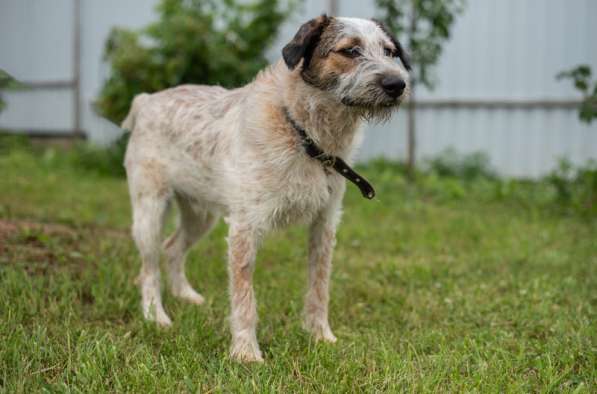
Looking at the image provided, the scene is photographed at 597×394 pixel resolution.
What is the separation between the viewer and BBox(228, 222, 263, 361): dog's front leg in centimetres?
359

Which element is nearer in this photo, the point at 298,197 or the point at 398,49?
the point at 298,197

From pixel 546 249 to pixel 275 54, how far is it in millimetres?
5936

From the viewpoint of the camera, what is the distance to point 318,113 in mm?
3615

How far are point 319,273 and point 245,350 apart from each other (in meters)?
0.71

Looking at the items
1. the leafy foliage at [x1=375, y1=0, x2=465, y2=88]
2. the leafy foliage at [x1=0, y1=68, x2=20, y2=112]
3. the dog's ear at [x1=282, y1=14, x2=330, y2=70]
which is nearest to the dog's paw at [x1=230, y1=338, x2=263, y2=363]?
the dog's ear at [x1=282, y1=14, x2=330, y2=70]

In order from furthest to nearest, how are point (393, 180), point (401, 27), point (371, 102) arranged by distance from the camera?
1. point (393, 180)
2. point (401, 27)
3. point (371, 102)

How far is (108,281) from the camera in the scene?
451 cm

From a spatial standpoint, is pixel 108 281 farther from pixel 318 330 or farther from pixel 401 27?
pixel 401 27

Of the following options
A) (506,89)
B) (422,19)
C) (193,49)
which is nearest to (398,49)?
(422,19)

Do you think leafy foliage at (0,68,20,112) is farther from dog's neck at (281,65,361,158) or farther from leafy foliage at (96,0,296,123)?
leafy foliage at (96,0,296,123)

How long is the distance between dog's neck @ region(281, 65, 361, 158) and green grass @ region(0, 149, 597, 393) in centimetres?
110

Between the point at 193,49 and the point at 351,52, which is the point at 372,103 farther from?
the point at 193,49

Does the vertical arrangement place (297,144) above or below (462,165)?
above

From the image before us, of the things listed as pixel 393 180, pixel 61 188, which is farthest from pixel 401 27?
pixel 61 188
